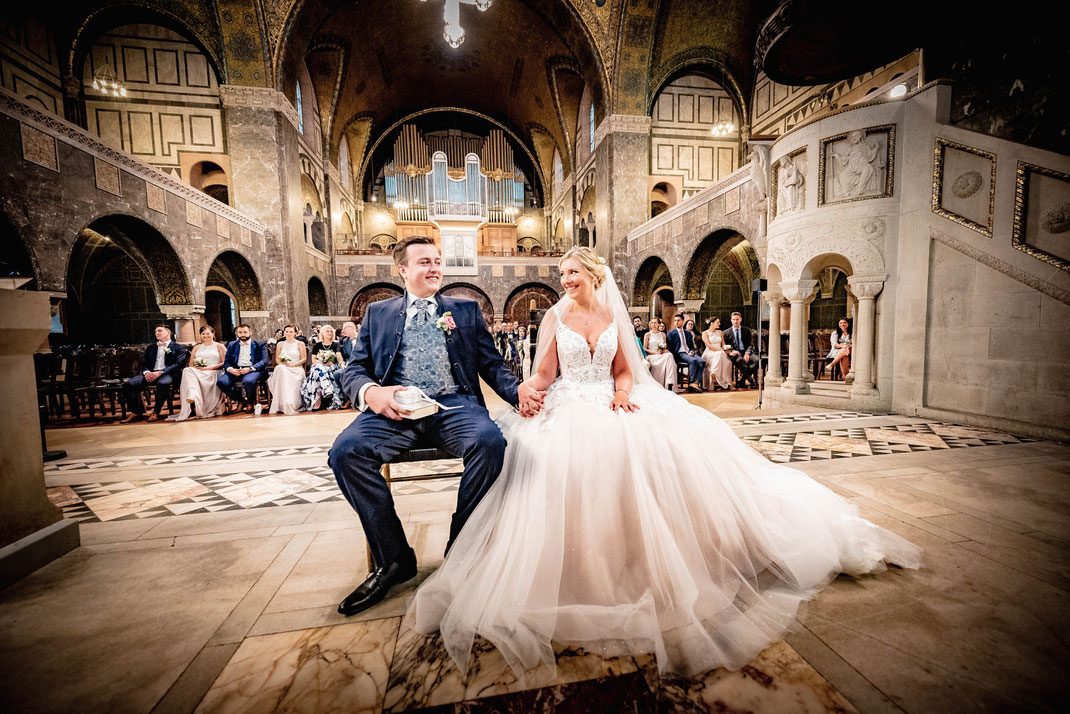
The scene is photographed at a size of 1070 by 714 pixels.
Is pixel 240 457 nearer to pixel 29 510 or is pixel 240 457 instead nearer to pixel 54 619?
pixel 29 510

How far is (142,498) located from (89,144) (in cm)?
668

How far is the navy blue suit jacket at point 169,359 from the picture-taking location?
6.32 m

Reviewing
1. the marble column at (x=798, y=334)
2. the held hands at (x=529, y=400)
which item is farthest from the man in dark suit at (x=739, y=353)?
the held hands at (x=529, y=400)

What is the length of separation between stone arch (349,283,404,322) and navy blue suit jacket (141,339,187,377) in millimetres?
9625

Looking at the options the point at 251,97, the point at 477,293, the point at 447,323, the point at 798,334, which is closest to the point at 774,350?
the point at 798,334

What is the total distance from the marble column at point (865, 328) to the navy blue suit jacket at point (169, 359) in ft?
31.9

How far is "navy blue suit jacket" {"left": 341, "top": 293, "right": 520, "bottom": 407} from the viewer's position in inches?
82.1

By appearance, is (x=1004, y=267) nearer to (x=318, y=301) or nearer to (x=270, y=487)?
(x=270, y=487)

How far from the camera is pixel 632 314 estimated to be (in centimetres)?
1390

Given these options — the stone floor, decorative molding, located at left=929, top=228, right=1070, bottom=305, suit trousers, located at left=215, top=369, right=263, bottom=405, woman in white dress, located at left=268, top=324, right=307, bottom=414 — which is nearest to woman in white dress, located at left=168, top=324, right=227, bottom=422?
suit trousers, located at left=215, top=369, right=263, bottom=405

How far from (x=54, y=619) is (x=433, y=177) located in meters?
21.9

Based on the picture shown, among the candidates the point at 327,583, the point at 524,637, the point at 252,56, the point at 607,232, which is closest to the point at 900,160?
the point at 524,637

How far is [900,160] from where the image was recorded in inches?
193

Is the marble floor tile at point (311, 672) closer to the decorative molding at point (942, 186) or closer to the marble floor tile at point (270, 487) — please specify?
the marble floor tile at point (270, 487)
